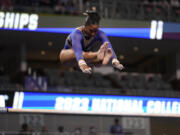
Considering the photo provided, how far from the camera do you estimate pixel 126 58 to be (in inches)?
1154

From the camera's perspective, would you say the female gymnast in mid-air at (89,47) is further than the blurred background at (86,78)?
No

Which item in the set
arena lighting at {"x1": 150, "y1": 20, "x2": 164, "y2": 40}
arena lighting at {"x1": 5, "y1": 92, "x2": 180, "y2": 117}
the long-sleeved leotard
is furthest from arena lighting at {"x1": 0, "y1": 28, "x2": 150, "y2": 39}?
the long-sleeved leotard

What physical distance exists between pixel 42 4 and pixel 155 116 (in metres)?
6.96

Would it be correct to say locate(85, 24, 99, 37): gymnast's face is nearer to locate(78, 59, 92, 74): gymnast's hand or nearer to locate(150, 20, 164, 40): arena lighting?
locate(78, 59, 92, 74): gymnast's hand

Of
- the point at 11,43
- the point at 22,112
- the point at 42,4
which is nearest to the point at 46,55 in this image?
the point at 11,43

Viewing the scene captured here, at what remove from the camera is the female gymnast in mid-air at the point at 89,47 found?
854cm

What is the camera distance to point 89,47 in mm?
9578

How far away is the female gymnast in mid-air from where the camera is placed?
8.54m

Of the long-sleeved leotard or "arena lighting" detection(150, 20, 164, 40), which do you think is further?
"arena lighting" detection(150, 20, 164, 40)

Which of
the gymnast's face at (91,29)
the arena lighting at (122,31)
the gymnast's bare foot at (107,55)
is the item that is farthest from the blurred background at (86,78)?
the gymnast's bare foot at (107,55)

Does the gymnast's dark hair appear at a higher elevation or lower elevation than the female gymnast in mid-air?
higher

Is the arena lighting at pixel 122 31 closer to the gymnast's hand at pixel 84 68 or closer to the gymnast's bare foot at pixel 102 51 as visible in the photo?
the gymnast's bare foot at pixel 102 51

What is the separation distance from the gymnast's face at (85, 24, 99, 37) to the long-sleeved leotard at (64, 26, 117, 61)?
4.3 inches

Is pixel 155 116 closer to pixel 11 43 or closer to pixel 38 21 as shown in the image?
pixel 38 21
